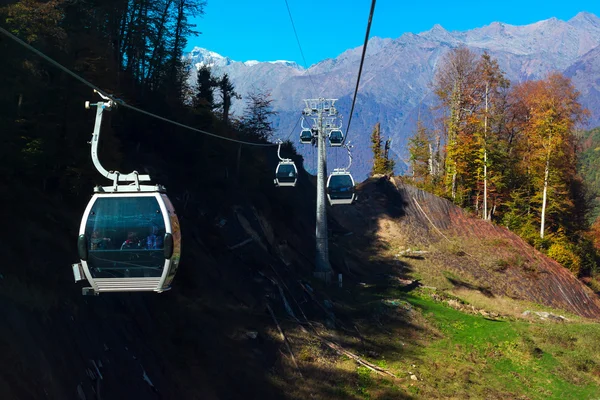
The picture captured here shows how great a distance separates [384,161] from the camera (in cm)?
6938

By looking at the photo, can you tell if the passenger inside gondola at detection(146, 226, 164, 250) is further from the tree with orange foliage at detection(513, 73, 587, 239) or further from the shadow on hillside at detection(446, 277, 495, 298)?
the tree with orange foliage at detection(513, 73, 587, 239)

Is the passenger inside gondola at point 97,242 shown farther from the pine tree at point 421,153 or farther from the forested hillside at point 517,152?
the pine tree at point 421,153

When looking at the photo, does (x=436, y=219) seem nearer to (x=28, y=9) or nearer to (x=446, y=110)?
(x=446, y=110)

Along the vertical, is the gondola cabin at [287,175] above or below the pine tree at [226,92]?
below

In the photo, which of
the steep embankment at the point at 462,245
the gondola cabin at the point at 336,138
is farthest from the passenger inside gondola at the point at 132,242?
the steep embankment at the point at 462,245

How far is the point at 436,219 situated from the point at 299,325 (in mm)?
31476

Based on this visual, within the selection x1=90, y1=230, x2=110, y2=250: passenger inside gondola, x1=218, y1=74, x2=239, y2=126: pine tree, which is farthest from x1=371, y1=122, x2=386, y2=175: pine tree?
x1=90, y1=230, x2=110, y2=250: passenger inside gondola

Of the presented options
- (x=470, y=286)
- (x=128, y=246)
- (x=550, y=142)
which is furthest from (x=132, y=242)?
(x=550, y=142)

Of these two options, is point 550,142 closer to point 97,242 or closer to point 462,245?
point 462,245

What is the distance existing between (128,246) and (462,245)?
40502mm

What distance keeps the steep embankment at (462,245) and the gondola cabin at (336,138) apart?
39.3 ft

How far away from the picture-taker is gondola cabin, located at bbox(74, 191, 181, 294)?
31.6ft

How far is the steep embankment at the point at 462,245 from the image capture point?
41312 mm

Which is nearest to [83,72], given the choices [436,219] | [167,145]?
[167,145]
